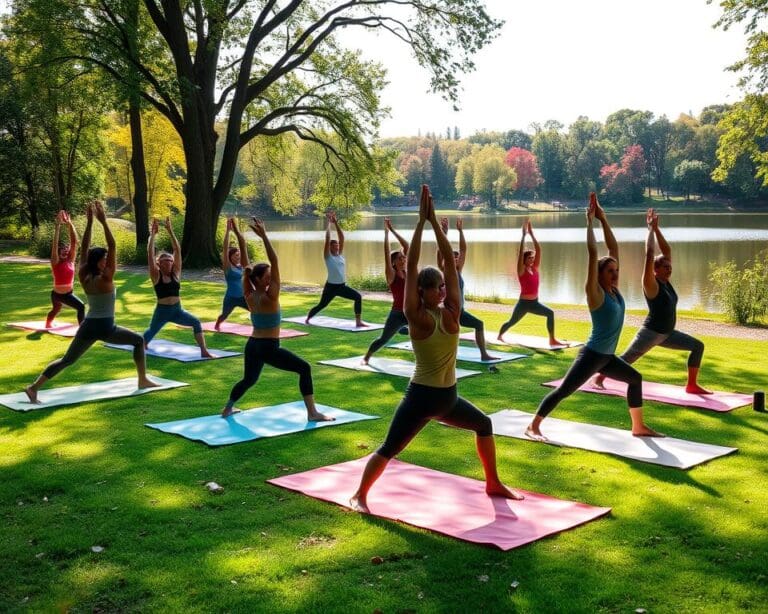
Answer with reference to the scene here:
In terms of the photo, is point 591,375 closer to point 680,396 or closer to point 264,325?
point 680,396

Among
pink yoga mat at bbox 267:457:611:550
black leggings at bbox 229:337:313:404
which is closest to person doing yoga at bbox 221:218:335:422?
black leggings at bbox 229:337:313:404

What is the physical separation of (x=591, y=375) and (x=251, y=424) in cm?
325

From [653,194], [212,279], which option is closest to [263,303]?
[212,279]

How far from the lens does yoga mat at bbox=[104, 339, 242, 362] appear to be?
11.8 meters

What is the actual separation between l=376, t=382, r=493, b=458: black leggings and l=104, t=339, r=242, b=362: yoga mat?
6.66 metres

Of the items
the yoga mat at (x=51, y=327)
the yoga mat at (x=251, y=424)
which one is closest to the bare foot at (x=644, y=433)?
the yoga mat at (x=251, y=424)

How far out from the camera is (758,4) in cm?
2003

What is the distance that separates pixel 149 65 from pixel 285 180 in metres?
8.17

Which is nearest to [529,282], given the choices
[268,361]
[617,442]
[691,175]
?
[617,442]

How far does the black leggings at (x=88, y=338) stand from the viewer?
29.2 ft

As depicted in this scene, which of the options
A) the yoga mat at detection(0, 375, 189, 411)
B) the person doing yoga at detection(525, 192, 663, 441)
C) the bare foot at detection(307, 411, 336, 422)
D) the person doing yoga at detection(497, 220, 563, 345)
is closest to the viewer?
the person doing yoga at detection(525, 192, 663, 441)

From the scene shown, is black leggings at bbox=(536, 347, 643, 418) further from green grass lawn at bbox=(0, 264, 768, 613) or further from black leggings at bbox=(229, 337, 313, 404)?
black leggings at bbox=(229, 337, 313, 404)

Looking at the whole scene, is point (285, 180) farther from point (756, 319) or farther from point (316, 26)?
point (756, 319)

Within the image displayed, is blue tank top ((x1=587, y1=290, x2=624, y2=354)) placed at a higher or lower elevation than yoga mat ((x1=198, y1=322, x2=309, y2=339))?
higher
